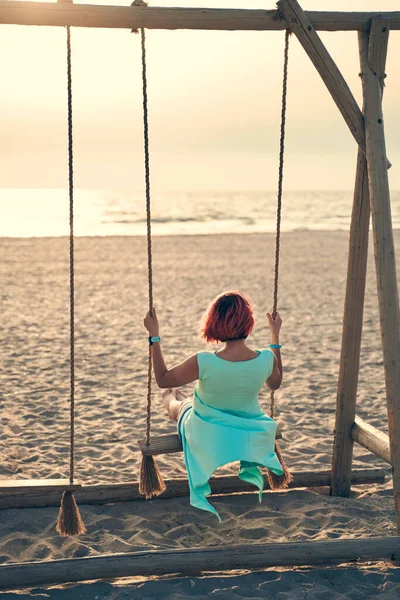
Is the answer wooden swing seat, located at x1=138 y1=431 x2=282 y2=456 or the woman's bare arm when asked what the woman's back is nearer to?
the woman's bare arm

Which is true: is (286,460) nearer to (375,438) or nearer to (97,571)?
(375,438)

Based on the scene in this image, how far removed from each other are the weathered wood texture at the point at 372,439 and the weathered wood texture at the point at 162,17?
86.4 inches

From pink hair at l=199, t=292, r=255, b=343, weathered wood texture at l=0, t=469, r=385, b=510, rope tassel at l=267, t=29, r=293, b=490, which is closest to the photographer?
pink hair at l=199, t=292, r=255, b=343

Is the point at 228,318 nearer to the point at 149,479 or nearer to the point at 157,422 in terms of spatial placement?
the point at 149,479

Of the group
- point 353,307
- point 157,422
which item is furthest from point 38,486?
point 157,422

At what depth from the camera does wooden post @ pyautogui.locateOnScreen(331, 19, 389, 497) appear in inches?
148

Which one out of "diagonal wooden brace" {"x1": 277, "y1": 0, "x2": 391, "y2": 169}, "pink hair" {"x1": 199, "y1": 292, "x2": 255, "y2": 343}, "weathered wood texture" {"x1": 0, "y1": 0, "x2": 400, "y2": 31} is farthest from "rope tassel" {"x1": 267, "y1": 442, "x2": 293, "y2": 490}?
"weathered wood texture" {"x1": 0, "y1": 0, "x2": 400, "y2": 31}

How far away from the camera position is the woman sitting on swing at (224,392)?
335cm

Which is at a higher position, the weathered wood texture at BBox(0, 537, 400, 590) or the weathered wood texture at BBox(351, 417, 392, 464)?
the weathered wood texture at BBox(351, 417, 392, 464)

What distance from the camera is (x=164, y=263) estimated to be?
1669 cm

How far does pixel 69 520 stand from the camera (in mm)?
3551

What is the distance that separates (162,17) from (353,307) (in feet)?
6.18

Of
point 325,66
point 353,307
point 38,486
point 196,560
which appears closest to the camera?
point 196,560

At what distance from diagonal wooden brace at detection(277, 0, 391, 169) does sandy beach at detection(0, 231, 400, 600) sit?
2.03 meters
